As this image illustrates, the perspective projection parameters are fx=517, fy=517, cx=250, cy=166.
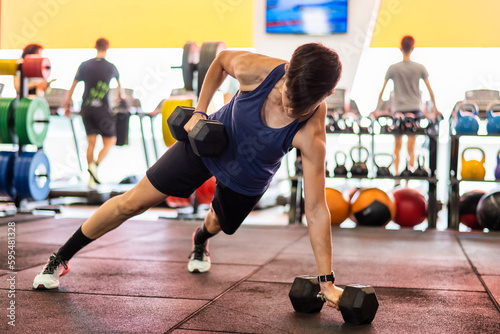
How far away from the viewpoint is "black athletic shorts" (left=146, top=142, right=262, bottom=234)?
1.75m

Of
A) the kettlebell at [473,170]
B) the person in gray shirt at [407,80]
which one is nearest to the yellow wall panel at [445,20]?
the person in gray shirt at [407,80]

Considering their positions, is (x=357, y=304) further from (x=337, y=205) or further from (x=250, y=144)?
(x=337, y=205)

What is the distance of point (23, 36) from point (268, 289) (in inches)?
273

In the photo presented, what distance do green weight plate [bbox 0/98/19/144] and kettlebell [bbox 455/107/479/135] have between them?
11.5 feet

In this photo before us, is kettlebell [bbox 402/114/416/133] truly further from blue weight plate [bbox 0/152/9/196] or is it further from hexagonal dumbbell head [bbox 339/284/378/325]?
blue weight plate [bbox 0/152/9/196]

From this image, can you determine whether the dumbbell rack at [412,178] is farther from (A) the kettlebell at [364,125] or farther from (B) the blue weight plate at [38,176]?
(B) the blue weight plate at [38,176]

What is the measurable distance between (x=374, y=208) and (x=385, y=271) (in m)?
1.61

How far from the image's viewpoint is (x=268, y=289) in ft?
A: 6.47

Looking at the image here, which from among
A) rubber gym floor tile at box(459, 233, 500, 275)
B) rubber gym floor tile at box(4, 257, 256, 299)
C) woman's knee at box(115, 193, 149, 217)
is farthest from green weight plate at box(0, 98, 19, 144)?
rubber gym floor tile at box(459, 233, 500, 275)

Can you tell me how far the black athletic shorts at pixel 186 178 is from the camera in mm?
1749

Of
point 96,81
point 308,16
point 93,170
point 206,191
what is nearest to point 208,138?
point 206,191

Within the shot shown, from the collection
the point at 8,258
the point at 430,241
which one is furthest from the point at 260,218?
the point at 8,258

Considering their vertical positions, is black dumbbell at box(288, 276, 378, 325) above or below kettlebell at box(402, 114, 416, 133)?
below

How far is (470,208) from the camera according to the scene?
13.2 feet
